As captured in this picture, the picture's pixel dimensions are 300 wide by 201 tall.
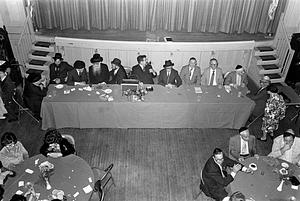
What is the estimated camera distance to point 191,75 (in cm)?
776

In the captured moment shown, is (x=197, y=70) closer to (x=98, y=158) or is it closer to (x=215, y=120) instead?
(x=215, y=120)

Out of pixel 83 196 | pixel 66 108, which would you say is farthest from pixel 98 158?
pixel 83 196

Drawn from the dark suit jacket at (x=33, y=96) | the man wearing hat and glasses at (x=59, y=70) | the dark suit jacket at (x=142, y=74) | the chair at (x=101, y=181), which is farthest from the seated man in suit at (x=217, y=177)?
the man wearing hat and glasses at (x=59, y=70)

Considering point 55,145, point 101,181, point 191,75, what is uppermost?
point 191,75

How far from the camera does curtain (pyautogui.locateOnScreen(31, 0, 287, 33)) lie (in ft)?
30.8

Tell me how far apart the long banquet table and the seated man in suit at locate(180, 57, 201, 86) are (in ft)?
2.41

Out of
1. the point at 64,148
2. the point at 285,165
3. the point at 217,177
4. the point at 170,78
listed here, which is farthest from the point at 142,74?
the point at 285,165

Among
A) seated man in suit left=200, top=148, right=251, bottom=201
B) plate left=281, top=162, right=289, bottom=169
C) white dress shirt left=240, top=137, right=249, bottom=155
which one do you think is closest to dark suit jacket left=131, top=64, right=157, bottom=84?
white dress shirt left=240, top=137, right=249, bottom=155

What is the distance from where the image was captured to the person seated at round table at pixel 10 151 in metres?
4.99

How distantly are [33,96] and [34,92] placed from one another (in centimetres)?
11

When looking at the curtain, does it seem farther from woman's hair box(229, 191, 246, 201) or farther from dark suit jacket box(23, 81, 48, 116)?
woman's hair box(229, 191, 246, 201)

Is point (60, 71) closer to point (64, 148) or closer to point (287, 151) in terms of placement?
point (64, 148)

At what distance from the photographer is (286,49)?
29.4 feet

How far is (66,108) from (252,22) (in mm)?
6464
